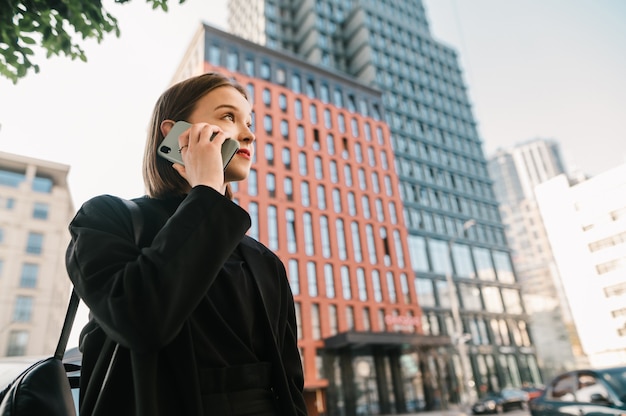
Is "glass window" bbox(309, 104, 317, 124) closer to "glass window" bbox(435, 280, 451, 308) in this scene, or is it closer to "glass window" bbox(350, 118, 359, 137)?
"glass window" bbox(350, 118, 359, 137)

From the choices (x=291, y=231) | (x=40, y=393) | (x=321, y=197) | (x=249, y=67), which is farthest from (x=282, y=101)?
(x=40, y=393)

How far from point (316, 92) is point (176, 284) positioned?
1415 inches

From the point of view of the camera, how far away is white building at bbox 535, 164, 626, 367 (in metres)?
6.04

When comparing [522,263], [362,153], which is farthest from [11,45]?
[522,263]

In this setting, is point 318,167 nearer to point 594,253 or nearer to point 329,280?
point 329,280

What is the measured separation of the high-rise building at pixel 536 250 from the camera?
133 ft

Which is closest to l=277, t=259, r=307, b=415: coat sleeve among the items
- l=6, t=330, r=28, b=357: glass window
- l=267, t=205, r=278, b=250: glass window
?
l=267, t=205, r=278, b=250: glass window

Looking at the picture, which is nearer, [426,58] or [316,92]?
[316,92]

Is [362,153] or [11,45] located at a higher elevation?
[362,153]

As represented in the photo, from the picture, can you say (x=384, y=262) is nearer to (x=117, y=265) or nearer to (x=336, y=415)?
(x=336, y=415)

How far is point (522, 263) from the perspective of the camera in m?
81.0

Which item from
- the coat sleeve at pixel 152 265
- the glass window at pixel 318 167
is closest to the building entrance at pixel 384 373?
the glass window at pixel 318 167

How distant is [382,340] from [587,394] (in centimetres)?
2337

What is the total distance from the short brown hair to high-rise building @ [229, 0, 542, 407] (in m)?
28.0
